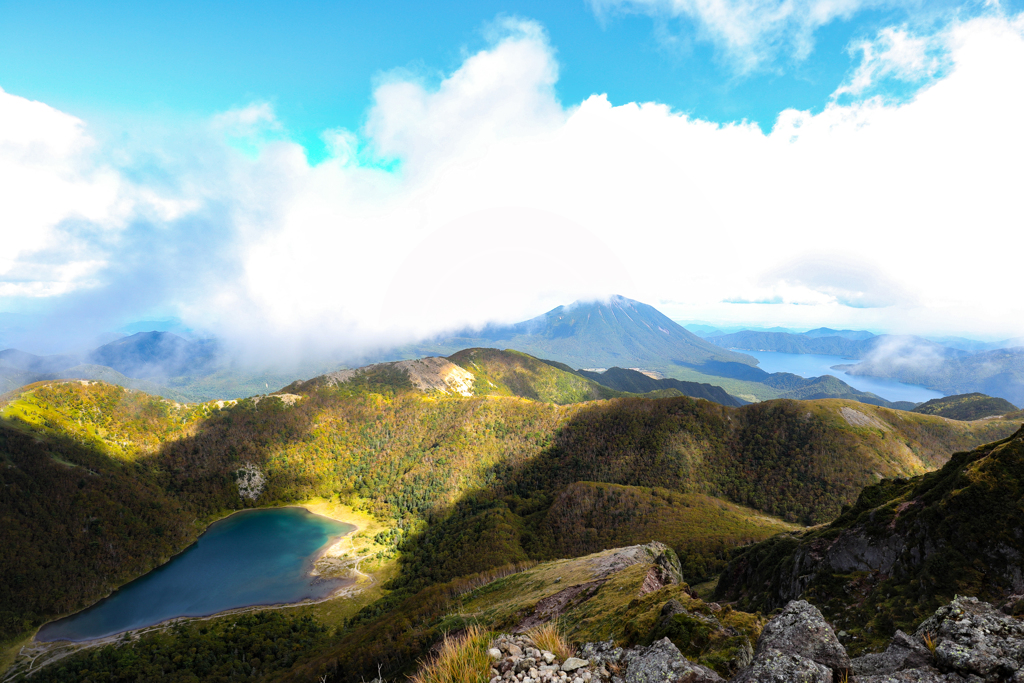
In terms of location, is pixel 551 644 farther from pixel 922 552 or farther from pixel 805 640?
pixel 922 552

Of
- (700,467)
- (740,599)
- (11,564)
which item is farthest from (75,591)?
(700,467)

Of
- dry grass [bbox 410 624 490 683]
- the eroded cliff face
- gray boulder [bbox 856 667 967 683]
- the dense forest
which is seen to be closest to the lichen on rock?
the dense forest

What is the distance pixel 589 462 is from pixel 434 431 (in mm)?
80375

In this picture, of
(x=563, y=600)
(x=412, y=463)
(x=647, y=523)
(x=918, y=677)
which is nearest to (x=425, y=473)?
(x=412, y=463)

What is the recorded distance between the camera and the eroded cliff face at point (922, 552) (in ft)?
51.3

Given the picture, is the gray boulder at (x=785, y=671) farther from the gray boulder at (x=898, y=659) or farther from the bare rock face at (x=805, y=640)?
the gray boulder at (x=898, y=659)

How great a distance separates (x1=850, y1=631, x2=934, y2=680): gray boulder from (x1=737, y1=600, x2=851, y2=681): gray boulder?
1.31 ft

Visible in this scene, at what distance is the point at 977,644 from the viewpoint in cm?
605

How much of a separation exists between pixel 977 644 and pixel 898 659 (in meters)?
1.64

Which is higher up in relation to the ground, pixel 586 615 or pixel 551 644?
pixel 551 644

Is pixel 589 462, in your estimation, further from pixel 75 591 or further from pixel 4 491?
pixel 4 491

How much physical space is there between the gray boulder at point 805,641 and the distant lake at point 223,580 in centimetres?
11533

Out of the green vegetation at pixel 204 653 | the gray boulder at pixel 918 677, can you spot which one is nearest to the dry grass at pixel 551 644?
the gray boulder at pixel 918 677

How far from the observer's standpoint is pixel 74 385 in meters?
149
